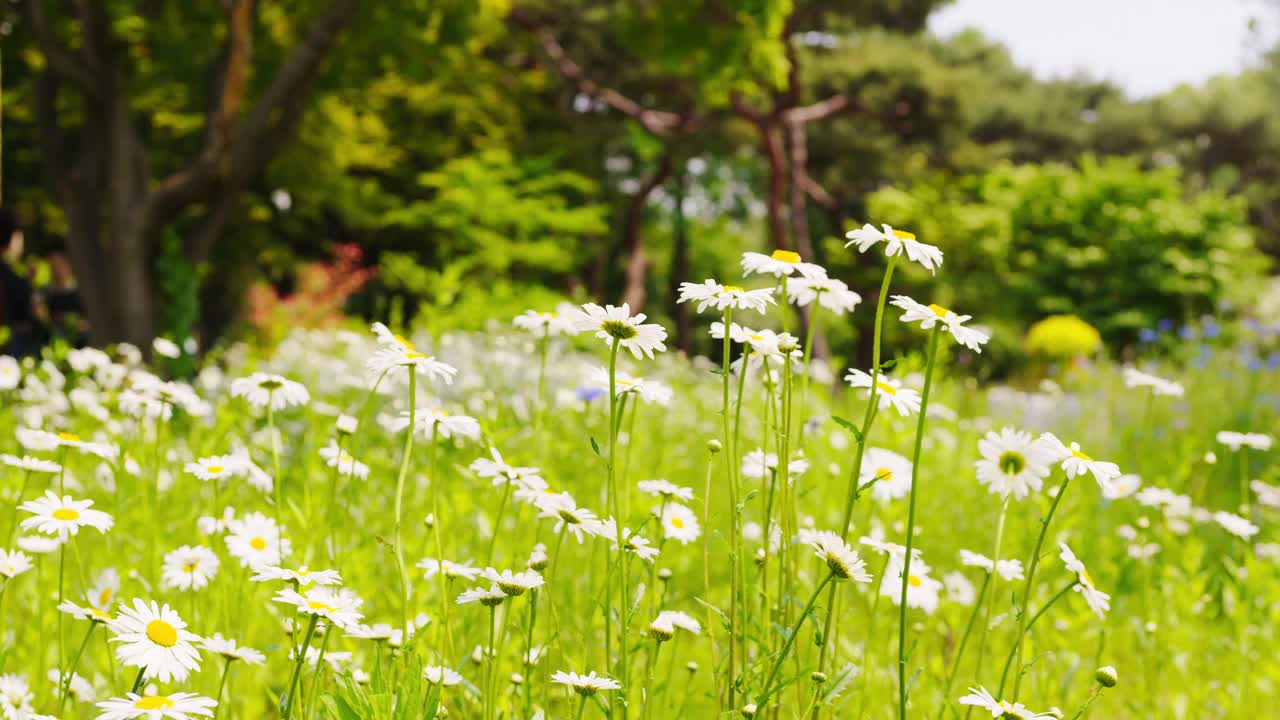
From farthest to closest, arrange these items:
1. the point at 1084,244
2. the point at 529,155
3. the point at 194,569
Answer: the point at 1084,244 → the point at 529,155 → the point at 194,569

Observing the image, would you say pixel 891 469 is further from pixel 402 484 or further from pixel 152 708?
pixel 152 708

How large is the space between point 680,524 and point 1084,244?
607 inches

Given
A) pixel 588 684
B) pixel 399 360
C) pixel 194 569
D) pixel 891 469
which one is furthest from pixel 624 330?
pixel 194 569

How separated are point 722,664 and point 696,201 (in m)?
22.3

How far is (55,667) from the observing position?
6.70 feet

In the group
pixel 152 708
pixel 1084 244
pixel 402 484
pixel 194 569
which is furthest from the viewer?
pixel 1084 244

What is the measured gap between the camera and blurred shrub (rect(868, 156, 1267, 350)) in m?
14.3

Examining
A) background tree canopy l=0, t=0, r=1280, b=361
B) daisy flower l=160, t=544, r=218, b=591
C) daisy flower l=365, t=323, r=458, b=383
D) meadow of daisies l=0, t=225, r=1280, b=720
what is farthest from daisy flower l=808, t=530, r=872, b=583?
background tree canopy l=0, t=0, r=1280, b=361

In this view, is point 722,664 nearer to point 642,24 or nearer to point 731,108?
point 642,24

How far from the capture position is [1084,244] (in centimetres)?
1533

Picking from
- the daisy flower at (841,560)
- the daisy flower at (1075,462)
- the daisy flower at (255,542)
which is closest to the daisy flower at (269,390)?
the daisy flower at (255,542)

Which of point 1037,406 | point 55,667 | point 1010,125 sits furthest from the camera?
point 1010,125

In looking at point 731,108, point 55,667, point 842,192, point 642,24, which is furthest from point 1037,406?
point 842,192

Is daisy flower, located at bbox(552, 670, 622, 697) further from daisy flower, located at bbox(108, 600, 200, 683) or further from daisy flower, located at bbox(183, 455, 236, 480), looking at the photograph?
daisy flower, located at bbox(183, 455, 236, 480)
